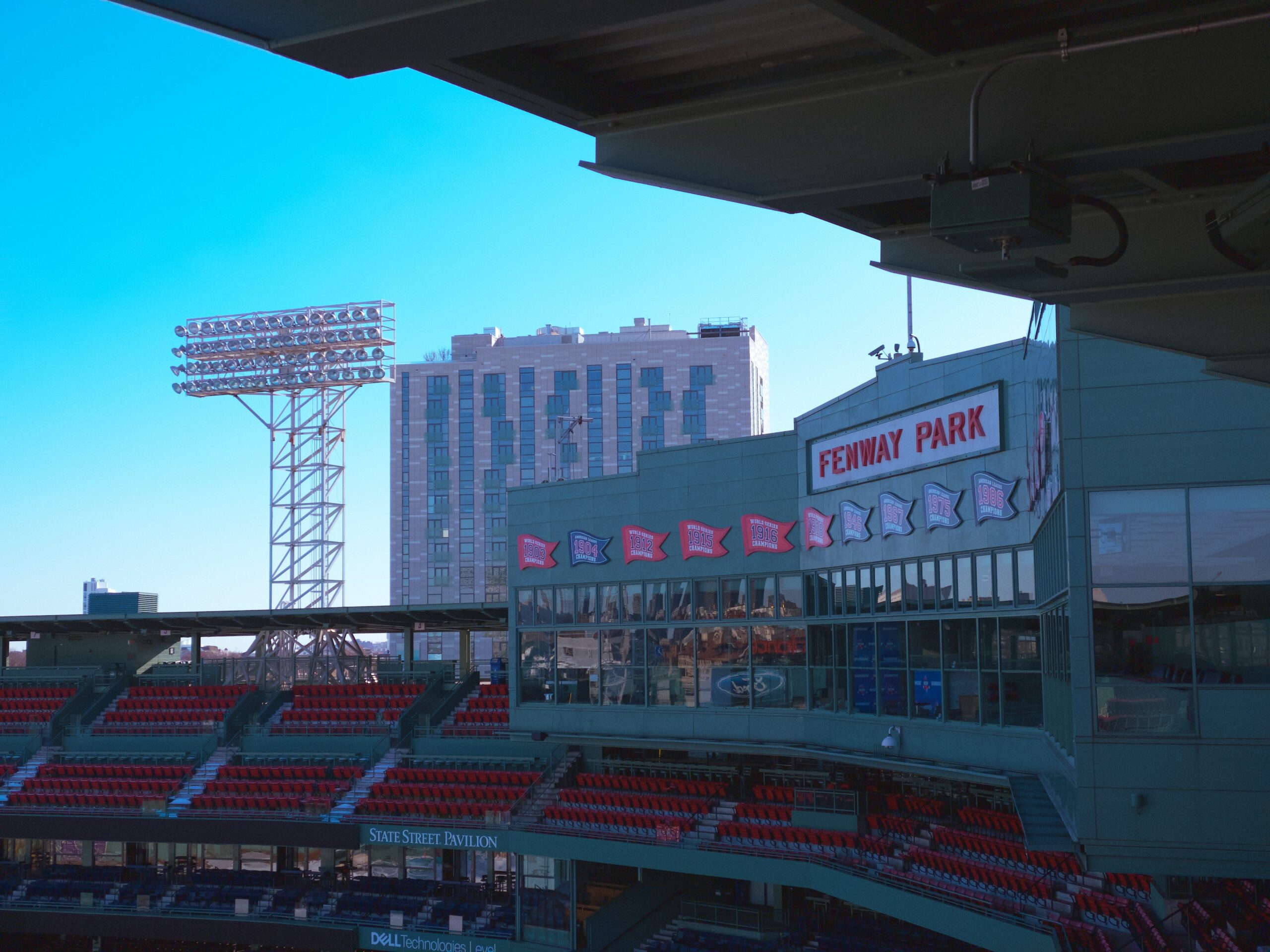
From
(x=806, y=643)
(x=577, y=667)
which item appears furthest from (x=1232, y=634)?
(x=577, y=667)

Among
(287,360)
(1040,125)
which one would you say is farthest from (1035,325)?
(287,360)

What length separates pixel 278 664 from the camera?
45.3 meters

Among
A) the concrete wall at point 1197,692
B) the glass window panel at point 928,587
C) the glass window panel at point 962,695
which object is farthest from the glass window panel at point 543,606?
the concrete wall at point 1197,692

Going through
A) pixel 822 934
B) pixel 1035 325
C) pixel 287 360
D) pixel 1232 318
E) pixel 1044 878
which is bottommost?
pixel 822 934

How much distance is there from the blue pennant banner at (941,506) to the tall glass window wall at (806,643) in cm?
70

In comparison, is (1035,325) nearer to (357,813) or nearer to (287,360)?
(357,813)

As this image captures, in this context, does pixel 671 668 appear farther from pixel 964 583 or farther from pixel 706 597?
pixel 964 583

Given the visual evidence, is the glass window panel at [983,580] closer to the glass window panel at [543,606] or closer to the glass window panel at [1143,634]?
the glass window panel at [1143,634]

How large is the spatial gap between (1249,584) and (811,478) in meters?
15.4

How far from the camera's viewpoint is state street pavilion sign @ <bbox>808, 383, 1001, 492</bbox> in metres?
21.6

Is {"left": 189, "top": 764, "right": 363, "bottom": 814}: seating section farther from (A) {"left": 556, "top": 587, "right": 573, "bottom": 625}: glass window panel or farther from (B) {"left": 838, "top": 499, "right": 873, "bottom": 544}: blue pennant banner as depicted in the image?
(B) {"left": 838, "top": 499, "right": 873, "bottom": 544}: blue pennant banner

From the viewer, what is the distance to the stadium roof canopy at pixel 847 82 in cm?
448

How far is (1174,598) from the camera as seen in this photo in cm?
1300

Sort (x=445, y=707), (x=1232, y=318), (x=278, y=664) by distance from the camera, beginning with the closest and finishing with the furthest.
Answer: (x=1232, y=318)
(x=445, y=707)
(x=278, y=664)
